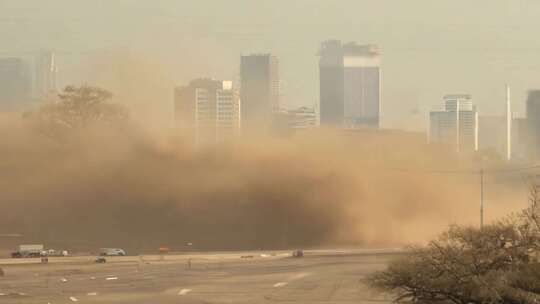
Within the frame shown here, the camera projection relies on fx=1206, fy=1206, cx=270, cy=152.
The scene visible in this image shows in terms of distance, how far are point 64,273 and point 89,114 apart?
50.0 metres

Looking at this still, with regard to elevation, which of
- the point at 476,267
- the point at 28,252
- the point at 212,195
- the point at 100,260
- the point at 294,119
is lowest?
the point at 100,260

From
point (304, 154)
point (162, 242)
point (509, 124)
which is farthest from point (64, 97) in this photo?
point (509, 124)

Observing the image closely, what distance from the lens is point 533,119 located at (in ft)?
617

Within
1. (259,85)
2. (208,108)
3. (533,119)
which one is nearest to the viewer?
(208,108)

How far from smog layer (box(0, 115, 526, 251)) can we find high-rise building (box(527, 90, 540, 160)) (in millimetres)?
82332

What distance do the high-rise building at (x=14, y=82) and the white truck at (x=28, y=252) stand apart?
70.7m

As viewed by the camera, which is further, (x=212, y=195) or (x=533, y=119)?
(x=533, y=119)

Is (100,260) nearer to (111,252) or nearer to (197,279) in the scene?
(111,252)

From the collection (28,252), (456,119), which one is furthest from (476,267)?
(456,119)

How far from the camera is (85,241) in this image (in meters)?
78.1

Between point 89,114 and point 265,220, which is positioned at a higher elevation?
point 89,114

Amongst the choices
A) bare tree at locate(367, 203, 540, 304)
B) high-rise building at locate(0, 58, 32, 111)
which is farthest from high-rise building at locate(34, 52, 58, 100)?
bare tree at locate(367, 203, 540, 304)

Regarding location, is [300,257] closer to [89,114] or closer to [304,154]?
[304,154]

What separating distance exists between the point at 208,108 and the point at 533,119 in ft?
212
